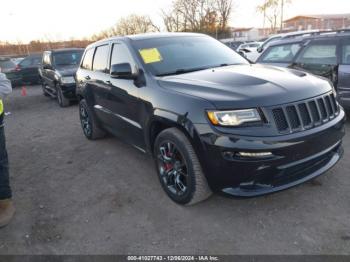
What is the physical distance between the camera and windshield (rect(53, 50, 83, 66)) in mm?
9977

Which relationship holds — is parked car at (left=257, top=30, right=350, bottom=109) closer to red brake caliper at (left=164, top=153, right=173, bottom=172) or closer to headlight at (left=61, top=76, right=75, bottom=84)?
red brake caliper at (left=164, top=153, right=173, bottom=172)

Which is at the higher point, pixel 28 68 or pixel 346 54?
pixel 346 54

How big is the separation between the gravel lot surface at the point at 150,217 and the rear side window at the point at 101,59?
1.46 meters

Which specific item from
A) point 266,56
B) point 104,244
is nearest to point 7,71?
point 266,56

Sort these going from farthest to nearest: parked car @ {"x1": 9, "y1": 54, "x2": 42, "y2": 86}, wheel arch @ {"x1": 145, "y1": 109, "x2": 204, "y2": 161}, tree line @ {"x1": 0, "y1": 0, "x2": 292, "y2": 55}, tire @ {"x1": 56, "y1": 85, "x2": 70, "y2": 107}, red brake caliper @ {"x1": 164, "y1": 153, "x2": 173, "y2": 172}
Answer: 1. tree line @ {"x1": 0, "y1": 0, "x2": 292, "y2": 55}
2. parked car @ {"x1": 9, "y1": 54, "x2": 42, "y2": 86}
3. tire @ {"x1": 56, "y1": 85, "x2": 70, "y2": 107}
4. red brake caliper @ {"x1": 164, "y1": 153, "x2": 173, "y2": 172}
5. wheel arch @ {"x1": 145, "y1": 109, "x2": 204, "y2": 161}

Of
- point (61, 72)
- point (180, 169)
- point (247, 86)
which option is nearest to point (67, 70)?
point (61, 72)

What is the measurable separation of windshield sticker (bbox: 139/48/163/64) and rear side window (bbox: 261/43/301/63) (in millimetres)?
3490

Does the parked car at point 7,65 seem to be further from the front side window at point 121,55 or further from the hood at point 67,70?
the front side window at point 121,55

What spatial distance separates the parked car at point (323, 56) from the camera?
5.27m

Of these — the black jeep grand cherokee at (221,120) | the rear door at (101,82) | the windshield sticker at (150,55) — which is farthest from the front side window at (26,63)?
the windshield sticker at (150,55)

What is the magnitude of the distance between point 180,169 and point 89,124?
9.84 ft

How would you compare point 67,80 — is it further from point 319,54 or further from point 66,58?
point 319,54

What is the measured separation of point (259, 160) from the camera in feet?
8.25

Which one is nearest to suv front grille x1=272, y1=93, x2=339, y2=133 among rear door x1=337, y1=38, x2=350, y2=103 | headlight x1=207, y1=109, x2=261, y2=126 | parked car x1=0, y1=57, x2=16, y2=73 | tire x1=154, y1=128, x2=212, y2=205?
headlight x1=207, y1=109, x2=261, y2=126
